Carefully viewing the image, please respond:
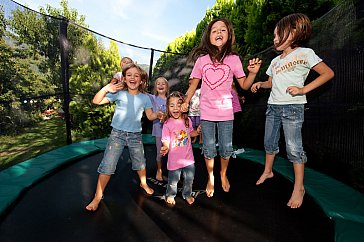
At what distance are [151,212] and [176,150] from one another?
1.54 feet

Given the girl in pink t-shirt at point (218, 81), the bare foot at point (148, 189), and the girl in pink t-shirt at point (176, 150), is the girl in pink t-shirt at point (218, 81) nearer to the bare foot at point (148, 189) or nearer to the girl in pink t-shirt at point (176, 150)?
the girl in pink t-shirt at point (176, 150)

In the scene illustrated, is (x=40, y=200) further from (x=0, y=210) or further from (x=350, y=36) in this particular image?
(x=350, y=36)

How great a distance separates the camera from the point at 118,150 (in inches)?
65.5

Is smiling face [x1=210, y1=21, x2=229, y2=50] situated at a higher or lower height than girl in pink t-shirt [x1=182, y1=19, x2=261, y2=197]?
higher

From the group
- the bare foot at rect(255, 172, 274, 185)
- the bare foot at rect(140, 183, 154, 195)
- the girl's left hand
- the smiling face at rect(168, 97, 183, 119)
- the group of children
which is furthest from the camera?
the bare foot at rect(255, 172, 274, 185)

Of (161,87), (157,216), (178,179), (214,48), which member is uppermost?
(214,48)

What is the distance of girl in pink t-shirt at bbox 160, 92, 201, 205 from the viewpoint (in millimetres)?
1683

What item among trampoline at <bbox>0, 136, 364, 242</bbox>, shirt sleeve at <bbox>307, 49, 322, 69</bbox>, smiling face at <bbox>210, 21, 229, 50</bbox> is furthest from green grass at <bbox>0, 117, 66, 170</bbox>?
shirt sleeve at <bbox>307, 49, 322, 69</bbox>

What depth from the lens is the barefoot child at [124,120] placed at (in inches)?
63.6

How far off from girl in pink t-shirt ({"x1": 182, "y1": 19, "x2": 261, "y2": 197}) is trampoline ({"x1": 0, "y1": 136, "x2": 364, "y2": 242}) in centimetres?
34

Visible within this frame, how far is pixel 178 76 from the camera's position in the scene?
518 cm

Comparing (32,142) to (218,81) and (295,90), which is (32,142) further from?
(295,90)

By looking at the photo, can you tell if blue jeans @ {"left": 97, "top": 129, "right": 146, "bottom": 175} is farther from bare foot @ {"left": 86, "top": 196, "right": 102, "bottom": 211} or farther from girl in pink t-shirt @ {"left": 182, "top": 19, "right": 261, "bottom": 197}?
girl in pink t-shirt @ {"left": 182, "top": 19, "right": 261, "bottom": 197}

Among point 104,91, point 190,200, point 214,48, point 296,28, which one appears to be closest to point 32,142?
point 104,91
